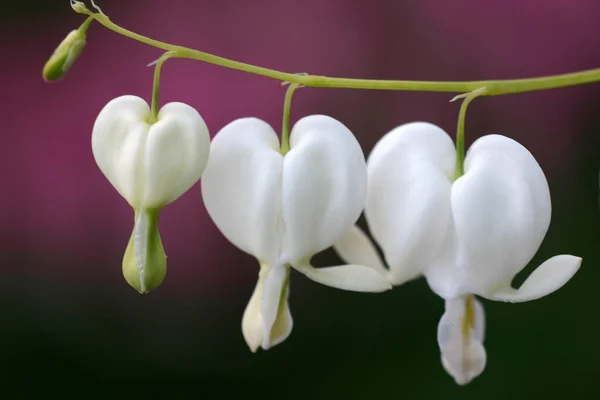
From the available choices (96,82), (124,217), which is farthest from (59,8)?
(124,217)

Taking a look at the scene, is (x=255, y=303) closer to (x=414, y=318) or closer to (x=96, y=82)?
(x=414, y=318)

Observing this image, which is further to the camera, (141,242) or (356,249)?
(356,249)

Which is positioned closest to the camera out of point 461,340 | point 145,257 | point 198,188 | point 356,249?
point 145,257

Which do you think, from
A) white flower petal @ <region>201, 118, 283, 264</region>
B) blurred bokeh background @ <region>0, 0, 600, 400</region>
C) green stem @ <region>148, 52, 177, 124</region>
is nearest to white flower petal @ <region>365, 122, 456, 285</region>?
white flower petal @ <region>201, 118, 283, 264</region>

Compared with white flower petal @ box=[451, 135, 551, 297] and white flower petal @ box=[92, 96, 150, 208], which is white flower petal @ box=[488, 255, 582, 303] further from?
white flower petal @ box=[92, 96, 150, 208]

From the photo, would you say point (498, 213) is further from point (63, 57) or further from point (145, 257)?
point (63, 57)

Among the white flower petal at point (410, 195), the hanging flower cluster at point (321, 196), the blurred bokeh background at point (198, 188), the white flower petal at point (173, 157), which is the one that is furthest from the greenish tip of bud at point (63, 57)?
the blurred bokeh background at point (198, 188)

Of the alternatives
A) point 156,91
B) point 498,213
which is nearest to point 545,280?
point 498,213
